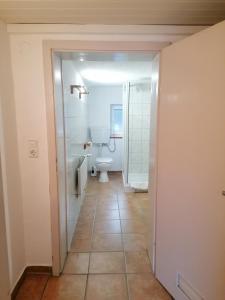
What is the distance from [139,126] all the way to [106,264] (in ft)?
9.00

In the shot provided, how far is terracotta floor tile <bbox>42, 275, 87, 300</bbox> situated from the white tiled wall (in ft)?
8.64

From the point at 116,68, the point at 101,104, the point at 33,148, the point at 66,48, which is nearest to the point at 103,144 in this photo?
the point at 101,104

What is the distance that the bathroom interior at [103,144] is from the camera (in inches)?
79.5

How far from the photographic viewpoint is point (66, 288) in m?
1.81

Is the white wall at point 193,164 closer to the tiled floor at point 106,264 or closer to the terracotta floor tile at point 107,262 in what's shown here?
the tiled floor at point 106,264

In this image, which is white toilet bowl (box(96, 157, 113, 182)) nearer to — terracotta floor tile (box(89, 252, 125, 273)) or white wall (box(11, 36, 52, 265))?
terracotta floor tile (box(89, 252, 125, 273))

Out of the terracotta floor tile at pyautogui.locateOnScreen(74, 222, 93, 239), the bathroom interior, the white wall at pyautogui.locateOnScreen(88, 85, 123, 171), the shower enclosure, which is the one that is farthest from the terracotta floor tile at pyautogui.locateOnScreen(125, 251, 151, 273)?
the white wall at pyautogui.locateOnScreen(88, 85, 123, 171)

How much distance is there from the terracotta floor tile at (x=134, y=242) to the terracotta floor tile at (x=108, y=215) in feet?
1.57

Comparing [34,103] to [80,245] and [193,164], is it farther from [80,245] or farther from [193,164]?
[80,245]

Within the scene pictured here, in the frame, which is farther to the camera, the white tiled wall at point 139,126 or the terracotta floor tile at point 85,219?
the white tiled wall at point 139,126

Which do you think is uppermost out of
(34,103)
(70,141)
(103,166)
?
(34,103)

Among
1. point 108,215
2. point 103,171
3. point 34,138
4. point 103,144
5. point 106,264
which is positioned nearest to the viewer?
point 34,138

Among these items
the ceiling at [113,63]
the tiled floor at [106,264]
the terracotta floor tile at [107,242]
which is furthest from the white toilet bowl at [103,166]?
the terracotta floor tile at [107,242]

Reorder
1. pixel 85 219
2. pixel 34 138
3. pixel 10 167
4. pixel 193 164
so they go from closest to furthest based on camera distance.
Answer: pixel 193 164, pixel 10 167, pixel 34 138, pixel 85 219
